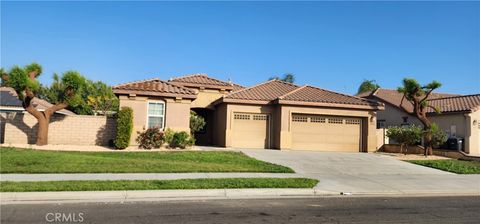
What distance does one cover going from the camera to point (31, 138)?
2066cm

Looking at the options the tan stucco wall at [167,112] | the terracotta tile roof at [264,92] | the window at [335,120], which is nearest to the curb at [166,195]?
the tan stucco wall at [167,112]

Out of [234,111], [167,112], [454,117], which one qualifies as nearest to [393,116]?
[454,117]

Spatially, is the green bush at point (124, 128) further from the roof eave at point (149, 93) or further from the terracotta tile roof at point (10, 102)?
the terracotta tile roof at point (10, 102)

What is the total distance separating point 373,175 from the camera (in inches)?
617

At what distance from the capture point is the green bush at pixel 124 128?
20172mm

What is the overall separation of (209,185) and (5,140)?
1390 cm

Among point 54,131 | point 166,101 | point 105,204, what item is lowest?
point 105,204

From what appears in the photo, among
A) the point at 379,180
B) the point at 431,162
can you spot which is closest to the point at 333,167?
the point at 379,180

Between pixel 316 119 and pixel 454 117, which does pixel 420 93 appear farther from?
pixel 316 119

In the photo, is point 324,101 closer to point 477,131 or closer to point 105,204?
point 477,131

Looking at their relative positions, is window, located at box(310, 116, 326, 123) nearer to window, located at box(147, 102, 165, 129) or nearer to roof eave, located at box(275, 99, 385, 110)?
roof eave, located at box(275, 99, 385, 110)

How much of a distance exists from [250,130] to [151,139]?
6047mm

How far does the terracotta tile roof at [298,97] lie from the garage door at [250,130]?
911 mm

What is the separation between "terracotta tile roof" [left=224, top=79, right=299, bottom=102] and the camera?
24.6m
